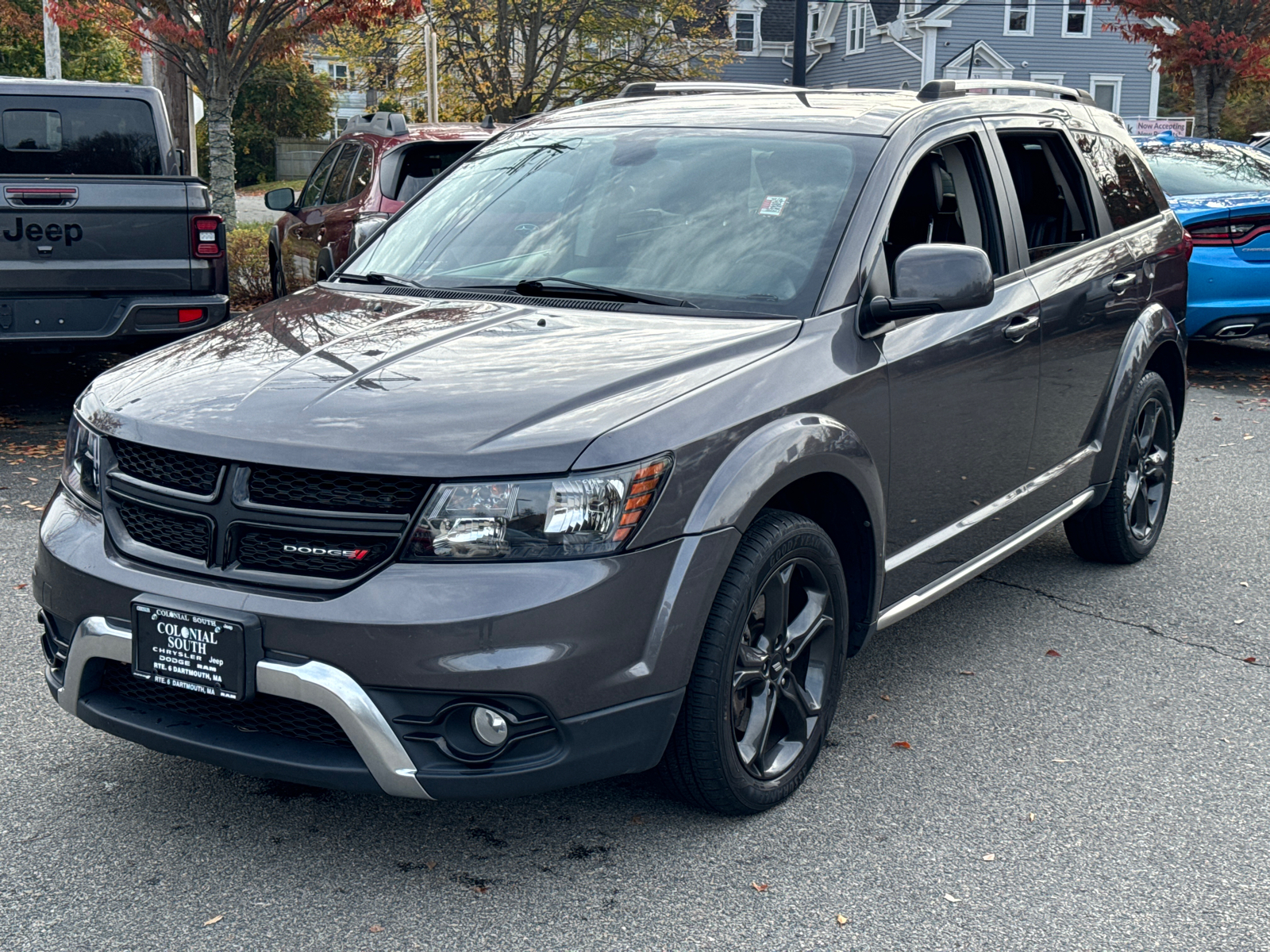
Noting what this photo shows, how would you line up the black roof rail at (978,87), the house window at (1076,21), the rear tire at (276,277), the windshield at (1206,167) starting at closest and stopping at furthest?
the black roof rail at (978,87), the windshield at (1206,167), the rear tire at (276,277), the house window at (1076,21)

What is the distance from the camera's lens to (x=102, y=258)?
24.9ft

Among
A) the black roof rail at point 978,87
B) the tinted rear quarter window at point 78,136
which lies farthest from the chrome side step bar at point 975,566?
the tinted rear quarter window at point 78,136

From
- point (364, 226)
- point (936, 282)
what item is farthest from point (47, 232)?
point (936, 282)

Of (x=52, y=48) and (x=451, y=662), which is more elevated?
(x=52, y=48)

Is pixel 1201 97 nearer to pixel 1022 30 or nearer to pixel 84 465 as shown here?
pixel 1022 30

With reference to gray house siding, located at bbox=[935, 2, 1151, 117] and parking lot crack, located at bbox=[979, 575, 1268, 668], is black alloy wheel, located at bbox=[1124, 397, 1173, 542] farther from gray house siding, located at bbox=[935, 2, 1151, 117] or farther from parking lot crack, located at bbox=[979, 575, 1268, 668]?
gray house siding, located at bbox=[935, 2, 1151, 117]

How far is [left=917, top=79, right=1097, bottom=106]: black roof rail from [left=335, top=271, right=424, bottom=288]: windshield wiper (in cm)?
178

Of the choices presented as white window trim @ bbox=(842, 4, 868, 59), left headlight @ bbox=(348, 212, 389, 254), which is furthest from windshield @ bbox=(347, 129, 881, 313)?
white window trim @ bbox=(842, 4, 868, 59)

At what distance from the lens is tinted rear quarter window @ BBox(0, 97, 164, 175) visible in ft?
27.8

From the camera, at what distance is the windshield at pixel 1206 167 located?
35.0 feet

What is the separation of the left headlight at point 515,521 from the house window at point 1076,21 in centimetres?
4448

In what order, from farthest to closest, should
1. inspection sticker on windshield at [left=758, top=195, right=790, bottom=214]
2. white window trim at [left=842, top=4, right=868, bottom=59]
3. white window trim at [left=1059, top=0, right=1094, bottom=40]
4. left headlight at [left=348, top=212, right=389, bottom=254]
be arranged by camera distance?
white window trim at [left=842, top=4, right=868, bottom=59]
white window trim at [left=1059, top=0, right=1094, bottom=40]
left headlight at [left=348, top=212, right=389, bottom=254]
inspection sticker on windshield at [left=758, top=195, right=790, bottom=214]

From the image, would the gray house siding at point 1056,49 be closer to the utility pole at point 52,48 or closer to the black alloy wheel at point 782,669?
the utility pole at point 52,48

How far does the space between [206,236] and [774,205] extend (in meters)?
4.81
